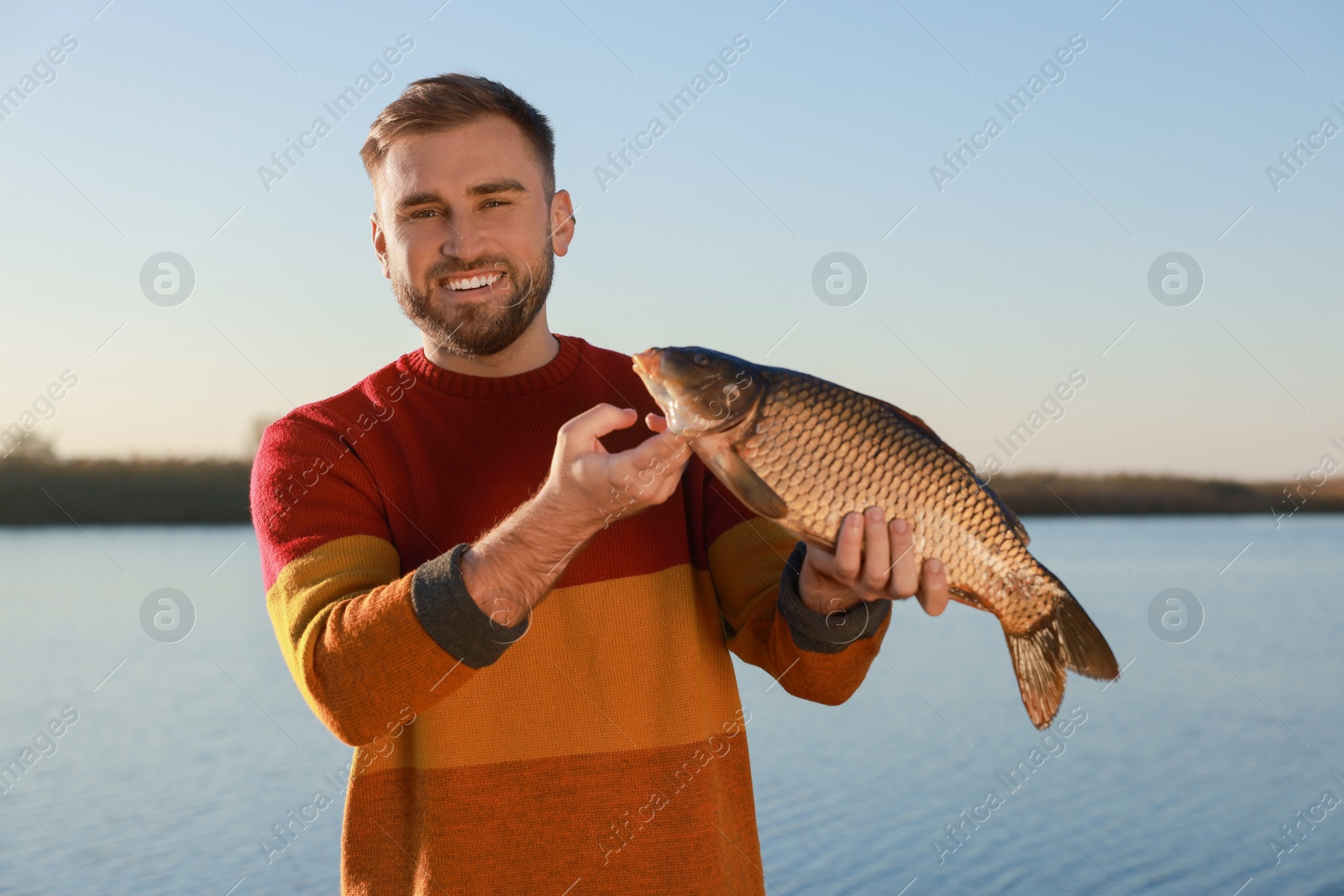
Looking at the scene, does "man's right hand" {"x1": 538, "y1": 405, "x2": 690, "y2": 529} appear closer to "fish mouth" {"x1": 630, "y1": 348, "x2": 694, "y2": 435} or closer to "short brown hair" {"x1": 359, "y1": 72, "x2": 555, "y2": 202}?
"fish mouth" {"x1": 630, "y1": 348, "x2": 694, "y2": 435}

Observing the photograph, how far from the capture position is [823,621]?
189 centimetres

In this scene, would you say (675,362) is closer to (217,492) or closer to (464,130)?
(464,130)

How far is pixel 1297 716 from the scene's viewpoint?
29.7ft

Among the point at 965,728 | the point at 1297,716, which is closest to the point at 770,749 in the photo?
the point at 965,728

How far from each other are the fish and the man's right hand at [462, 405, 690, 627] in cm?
15

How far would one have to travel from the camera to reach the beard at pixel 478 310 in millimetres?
2141

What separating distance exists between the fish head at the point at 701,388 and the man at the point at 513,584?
65 mm

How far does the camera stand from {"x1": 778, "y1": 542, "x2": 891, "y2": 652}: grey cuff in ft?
6.21

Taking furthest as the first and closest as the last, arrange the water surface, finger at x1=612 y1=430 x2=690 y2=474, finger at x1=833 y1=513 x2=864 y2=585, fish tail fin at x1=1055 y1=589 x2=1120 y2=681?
1. the water surface
2. fish tail fin at x1=1055 y1=589 x2=1120 y2=681
3. finger at x1=833 y1=513 x2=864 y2=585
4. finger at x1=612 y1=430 x2=690 y2=474

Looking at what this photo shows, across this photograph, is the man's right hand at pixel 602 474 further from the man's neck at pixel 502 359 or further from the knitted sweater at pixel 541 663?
the man's neck at pixel 502 359
